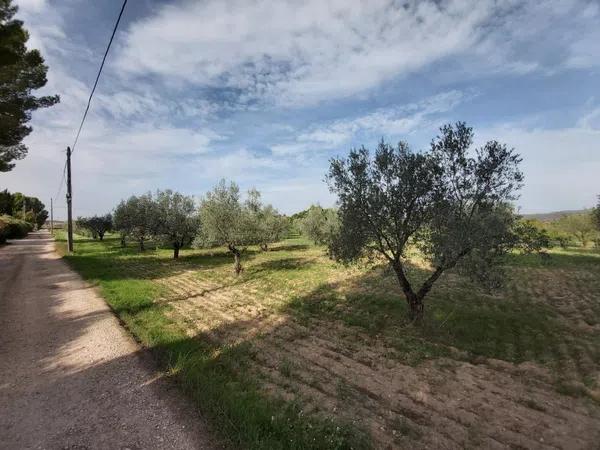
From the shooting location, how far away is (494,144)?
12.5 metres

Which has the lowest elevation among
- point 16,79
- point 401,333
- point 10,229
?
point 401,333

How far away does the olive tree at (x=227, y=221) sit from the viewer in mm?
29047

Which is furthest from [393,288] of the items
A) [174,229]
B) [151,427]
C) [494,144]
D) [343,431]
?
[174,229]

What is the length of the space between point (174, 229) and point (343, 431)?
1461 inches

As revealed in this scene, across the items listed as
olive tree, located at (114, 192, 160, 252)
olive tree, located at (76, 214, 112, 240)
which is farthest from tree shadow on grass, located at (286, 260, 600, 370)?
olive tree, located at (76, 214, 112, 240)

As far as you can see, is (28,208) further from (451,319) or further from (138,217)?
(451,319)

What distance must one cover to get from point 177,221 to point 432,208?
33.5 metres

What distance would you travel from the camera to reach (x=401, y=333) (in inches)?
542

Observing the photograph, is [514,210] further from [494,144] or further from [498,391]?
[498,391]

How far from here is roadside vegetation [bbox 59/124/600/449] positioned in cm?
731

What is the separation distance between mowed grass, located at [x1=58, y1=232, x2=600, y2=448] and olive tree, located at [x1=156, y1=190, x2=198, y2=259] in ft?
46.6

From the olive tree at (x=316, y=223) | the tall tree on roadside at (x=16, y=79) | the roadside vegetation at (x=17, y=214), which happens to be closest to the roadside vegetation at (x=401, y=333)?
the tall tree on roadside at (x=16, y=79)

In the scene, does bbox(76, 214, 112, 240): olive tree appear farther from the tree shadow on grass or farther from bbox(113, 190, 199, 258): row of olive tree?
the tree shadow on grass

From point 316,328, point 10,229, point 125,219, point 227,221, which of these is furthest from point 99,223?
point 316,328
